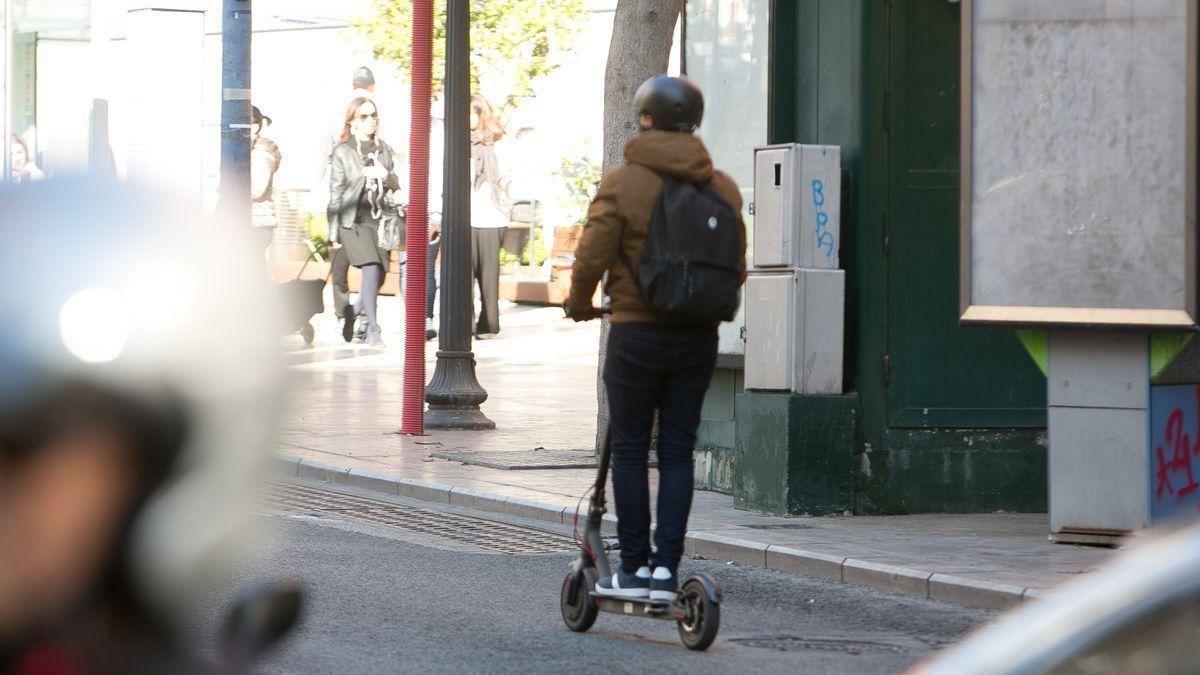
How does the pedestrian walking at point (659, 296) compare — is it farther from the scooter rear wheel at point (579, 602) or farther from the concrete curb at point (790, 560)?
the concrete curb at point (790, 560)

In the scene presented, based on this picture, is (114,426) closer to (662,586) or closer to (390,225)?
(662,586)

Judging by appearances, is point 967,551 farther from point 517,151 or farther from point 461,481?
point 517,151

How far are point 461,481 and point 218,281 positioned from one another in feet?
31.2

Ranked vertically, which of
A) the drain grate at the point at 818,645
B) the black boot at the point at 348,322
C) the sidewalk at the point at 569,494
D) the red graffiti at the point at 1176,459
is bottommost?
the drain grate at the point at 818,645

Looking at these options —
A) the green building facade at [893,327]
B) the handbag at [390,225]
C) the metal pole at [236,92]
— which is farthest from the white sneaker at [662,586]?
the handbag at [390,225]

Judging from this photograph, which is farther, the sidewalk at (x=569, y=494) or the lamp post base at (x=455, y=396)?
the lamp post base at (x=455, y=396)

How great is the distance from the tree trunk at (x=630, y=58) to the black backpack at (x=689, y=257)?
16.8ft

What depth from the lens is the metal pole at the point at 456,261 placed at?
13711 millimetres

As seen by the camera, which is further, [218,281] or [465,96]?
[465,96]

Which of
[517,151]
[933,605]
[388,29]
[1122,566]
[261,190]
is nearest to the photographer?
[1122,566]

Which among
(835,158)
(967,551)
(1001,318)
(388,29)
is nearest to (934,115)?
(835,158)

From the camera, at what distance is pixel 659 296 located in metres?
6.42

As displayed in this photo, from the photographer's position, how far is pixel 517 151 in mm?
38406

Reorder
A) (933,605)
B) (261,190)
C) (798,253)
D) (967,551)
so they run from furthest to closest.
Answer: (261,190) < (798,253) < (967,551) < (933,605)
